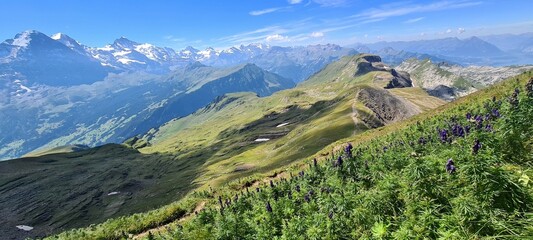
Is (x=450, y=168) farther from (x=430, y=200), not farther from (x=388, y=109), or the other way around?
(x=388, y=109)

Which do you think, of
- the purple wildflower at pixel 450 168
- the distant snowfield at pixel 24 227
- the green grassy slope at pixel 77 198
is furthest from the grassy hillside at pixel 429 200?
the distant snowfield at pixel 24 227

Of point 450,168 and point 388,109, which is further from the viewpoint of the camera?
point 388,109

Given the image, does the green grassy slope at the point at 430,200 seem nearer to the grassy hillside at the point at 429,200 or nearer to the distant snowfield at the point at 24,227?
the grassy hillside at the point at 429,200

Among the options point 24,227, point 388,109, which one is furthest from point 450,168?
point 388,109

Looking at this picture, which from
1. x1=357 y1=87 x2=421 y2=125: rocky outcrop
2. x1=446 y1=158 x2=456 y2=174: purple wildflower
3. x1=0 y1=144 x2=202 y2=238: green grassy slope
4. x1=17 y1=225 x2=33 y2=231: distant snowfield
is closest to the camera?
x1=446 y1=158 x2=456 y2=174: purple wildflower

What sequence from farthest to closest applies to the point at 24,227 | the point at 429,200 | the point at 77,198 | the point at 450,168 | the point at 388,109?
the point at 388,109 → the point at 77,198 → the point at 24,227 → the point at 450,168 → the point at 429,200

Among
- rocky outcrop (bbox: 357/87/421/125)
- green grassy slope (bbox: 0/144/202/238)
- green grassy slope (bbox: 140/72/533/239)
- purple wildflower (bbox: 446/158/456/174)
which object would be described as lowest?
green grassy slope (bbox: 0/144/202/238)

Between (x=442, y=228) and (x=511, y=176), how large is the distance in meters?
2.17

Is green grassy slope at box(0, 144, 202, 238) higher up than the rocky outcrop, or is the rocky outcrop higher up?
the rocky outcrop

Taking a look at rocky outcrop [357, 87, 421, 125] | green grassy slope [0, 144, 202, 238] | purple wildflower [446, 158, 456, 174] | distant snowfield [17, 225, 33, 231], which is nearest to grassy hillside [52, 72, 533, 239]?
purple wildflower [446, 158, 456, 174]

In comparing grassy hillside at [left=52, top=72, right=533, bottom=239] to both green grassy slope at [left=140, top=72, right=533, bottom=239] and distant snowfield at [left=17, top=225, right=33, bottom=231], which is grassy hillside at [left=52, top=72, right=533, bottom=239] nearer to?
green grassy slope at [left=140, top=72, right=533, bottom=239]

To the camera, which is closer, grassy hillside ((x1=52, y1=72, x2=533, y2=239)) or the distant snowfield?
grassy hillside ((x1=52, y1=72, x2=533, y2=239))

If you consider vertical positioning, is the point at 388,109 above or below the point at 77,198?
above

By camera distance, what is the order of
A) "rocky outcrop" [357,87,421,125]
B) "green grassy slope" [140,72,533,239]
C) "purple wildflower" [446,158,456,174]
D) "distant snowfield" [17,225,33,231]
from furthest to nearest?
"rocky outcrop" [357,87,421,125] → "distant snowfield" [17,225,33,231] → "purple wildflower" [446,158,456,174] → "green grassy slope" [140,72,533,239]
